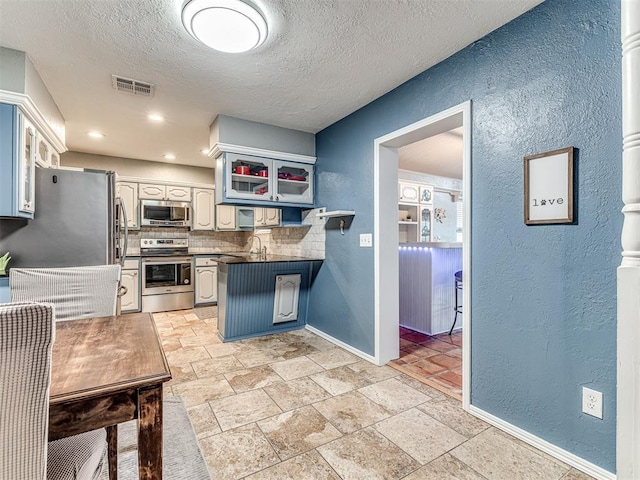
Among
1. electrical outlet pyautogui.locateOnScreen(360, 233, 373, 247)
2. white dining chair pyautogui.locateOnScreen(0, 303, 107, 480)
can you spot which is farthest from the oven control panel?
white dining chair pyautogui.locateOnScreen(0, 303, 107, 480)

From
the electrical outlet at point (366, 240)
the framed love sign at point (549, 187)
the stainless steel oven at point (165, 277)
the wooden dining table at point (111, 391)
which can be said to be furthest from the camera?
the stainless steel oven at point (165, 277)

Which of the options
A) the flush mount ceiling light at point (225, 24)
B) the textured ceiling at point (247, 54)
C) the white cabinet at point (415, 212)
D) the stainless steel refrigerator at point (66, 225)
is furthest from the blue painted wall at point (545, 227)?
the white cabinet at point (415, 212)

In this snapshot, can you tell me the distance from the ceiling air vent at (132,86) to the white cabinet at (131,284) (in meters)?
2.71

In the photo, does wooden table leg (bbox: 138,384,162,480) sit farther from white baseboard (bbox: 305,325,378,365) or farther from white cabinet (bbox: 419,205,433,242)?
white cabinet (bbox: 419,205,433,242)

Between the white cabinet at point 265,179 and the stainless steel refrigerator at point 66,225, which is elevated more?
the white cabinet at point 265,179

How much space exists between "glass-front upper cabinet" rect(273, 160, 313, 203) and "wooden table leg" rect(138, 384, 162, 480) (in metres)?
2.76

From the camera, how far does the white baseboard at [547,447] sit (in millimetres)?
1499

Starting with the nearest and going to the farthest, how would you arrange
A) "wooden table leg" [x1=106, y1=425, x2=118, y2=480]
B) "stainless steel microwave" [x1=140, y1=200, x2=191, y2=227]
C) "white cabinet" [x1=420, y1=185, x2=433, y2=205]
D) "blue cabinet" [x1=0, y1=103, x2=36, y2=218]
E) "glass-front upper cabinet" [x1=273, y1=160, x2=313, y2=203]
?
"wooden table leg" [x1=106, y1=425, x2=118, y2=480] → "blue cabinet" [x1=0, y1=103, x2=36, y2=218] → "glass-front upper cabinet" [x1=273, y1=160, x2=313, y2=203] → "stainless steel microwave" [x1=140, y1=200, x2=191, y2=227] → "white cabinet" [x1=420, y1=185, x2=433, y2=205]

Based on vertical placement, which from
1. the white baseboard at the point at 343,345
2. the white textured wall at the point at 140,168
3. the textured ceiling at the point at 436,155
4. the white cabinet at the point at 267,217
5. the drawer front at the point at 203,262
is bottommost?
the white baseboard at the point at 343,345

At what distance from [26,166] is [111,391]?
224cm

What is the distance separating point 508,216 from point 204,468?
2138 millimetres

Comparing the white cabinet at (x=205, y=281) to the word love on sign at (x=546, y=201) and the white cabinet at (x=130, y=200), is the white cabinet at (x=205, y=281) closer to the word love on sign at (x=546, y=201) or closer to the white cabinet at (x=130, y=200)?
the white cabinet at (x=130, y=200)

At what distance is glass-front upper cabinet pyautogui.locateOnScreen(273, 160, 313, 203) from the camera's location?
11.8 feet

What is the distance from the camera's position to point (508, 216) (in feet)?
6.14
